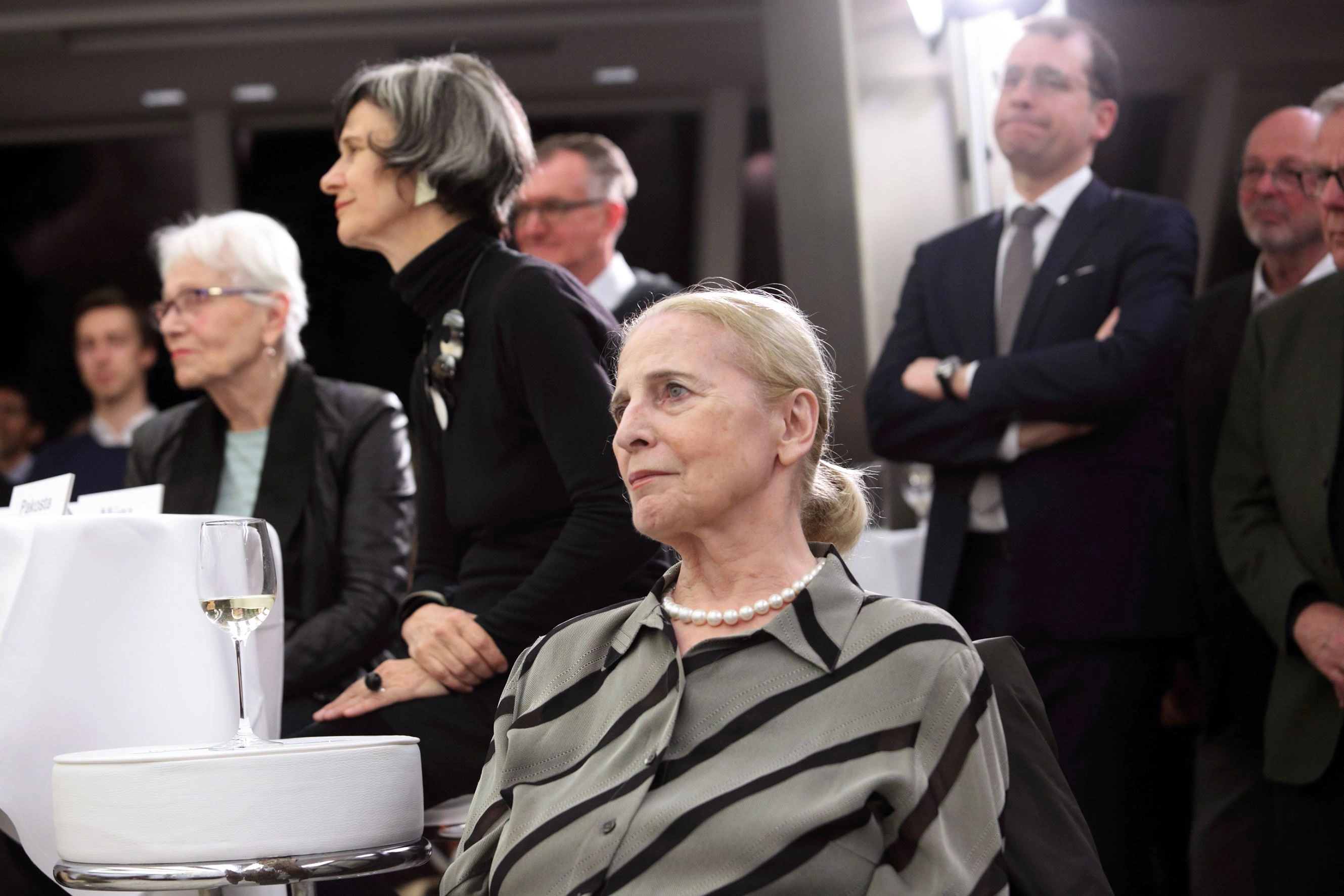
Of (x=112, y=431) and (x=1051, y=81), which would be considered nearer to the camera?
(x=1051, y=81)

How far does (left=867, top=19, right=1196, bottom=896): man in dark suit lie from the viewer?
2.82 meters

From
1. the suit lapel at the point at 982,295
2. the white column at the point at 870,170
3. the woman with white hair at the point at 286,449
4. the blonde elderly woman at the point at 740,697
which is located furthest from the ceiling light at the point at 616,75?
the blonde elderly woman at the point at 740,697

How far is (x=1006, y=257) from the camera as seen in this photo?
318 cm

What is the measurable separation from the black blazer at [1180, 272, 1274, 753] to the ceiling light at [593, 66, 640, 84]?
19.2 ft

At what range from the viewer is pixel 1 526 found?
6.84 feet

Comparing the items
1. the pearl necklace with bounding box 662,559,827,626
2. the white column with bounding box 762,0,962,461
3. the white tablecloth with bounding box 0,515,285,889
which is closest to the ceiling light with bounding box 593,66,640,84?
the white column with bounding box 762,0,962,461

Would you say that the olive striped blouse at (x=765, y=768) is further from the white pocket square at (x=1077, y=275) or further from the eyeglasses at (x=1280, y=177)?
the eyeglasses at (x=1280, y=177)

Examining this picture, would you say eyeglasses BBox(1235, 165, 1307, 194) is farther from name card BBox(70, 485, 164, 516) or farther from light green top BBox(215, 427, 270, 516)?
name card BBox(70, 485, 164, 516)

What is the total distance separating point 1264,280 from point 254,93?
22.3 feet

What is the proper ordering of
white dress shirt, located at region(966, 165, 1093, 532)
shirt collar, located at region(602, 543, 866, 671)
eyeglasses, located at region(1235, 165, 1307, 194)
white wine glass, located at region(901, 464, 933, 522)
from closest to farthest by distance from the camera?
shirt collar, located at region(602, 543, 866, 671)
white dress shirt, located at region(966, 165, 1093, 532)
eyeglasses, located at region(1235, 165, 1307, 194)
white wine glass, located at region(901, 464, 933, 522)

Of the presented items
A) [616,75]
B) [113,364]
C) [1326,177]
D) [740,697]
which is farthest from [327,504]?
[616,75]

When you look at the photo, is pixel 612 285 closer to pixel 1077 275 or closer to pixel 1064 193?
pixel 1064 193

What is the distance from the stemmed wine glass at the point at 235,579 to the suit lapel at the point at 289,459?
1.04 m

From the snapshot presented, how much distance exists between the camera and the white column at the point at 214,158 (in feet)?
29.0
